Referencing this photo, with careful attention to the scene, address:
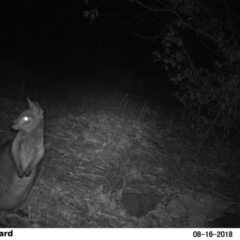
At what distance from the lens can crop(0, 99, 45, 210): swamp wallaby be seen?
404 centimetres

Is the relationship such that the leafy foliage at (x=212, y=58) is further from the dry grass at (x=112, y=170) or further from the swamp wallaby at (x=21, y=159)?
the swamp wallaby at (x=21, y=159)

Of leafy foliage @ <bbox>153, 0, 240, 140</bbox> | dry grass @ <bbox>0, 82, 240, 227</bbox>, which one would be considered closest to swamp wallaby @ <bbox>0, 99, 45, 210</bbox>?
dry grass @ <bbox>0, 82, 240, 227</bbox>

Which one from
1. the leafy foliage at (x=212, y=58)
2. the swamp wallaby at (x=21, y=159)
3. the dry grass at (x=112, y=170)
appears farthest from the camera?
the leafy foliage at (x=212, y=58)

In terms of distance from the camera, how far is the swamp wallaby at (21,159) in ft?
13.3

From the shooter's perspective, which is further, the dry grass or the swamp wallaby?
the dry grass

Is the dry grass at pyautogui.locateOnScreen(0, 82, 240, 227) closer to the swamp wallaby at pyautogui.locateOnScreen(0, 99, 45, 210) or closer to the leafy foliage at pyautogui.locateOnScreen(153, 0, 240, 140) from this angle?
the swamp wallaby at pyautogui.locateOnScreen(0, 99, 45, 210)

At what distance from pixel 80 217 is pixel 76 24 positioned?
27073 mm

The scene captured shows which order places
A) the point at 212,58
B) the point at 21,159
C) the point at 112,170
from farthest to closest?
1. the point at 212,58
2. the point at 112,170
3. the point at 21,159

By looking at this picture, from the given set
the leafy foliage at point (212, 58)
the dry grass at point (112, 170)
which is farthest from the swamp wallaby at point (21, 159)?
the leafy foliage at point (212, 58)

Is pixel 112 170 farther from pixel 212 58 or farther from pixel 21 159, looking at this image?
pixel 212 58

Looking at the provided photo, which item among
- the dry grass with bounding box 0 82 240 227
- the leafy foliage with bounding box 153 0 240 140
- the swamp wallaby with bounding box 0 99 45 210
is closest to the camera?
the swamp wallaby with bounding box 0 99 45 210

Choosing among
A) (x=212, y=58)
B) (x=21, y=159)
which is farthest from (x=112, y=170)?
(x=212, y=58)

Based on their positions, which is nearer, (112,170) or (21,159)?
(21,159)

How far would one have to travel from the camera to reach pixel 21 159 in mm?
4051
